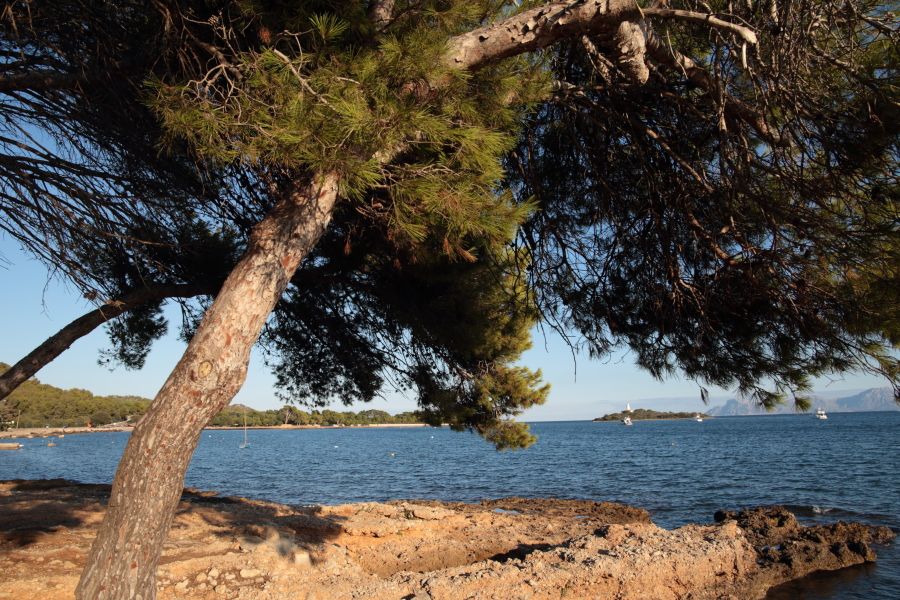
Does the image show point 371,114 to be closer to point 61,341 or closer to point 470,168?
point 470,168

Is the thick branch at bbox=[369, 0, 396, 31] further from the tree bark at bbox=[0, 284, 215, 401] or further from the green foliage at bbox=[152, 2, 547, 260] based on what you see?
the tree bark at bbox=[0, 284, 215, 401]

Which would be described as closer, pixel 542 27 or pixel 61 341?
pixel 542 27

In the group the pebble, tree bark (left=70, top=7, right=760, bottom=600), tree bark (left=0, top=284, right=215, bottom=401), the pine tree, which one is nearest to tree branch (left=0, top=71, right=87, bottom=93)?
the pine tree

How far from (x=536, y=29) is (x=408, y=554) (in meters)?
6.64

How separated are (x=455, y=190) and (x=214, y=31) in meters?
1.58

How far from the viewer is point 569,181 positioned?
5270 mm

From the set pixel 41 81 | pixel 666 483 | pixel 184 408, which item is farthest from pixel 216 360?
pixel 666 483

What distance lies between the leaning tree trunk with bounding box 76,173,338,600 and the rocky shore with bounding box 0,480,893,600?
8.89ft

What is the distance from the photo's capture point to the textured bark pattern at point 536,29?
3436mm

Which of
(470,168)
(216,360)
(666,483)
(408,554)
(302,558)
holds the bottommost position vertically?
(666,483)

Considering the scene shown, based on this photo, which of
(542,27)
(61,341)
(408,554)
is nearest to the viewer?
(542,27)

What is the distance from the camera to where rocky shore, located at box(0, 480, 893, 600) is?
17.5 ft

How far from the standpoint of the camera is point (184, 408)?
2637 mm

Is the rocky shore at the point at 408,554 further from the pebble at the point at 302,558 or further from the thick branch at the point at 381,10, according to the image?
the thick branch at the point at 381,10
